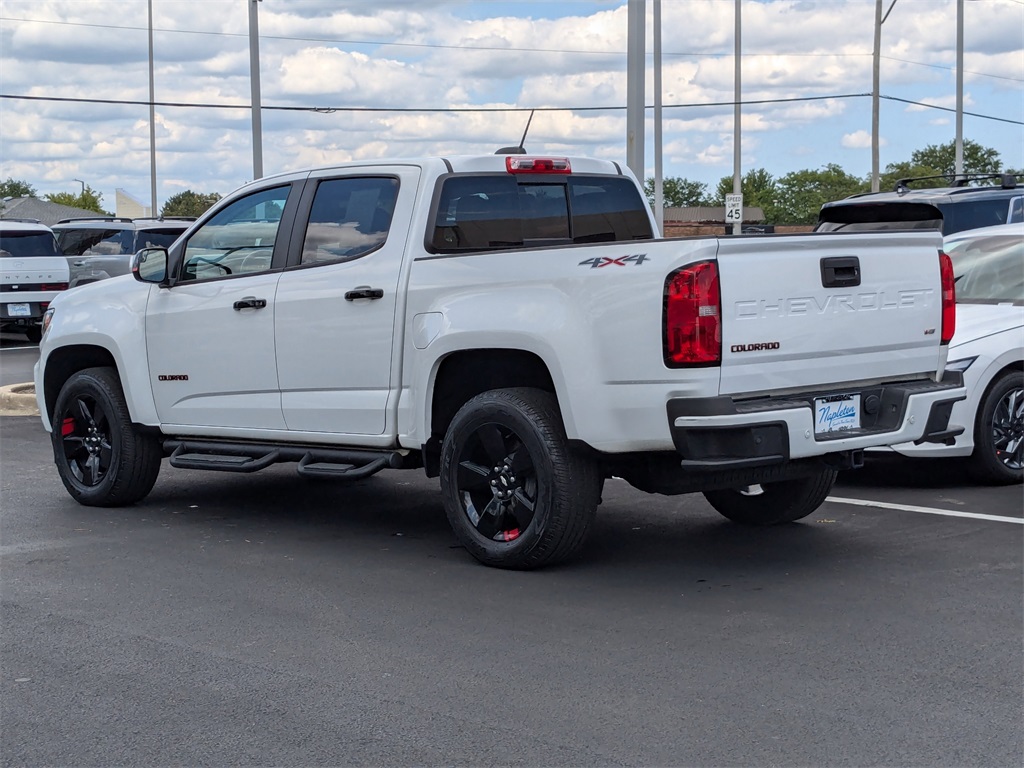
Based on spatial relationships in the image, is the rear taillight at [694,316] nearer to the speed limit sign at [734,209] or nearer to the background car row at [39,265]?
the background car row at [39,265]

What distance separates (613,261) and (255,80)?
1641cm

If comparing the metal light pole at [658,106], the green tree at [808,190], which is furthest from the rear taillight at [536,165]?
the green tree at [808,190]

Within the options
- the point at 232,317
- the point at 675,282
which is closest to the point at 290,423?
the point at 232,317

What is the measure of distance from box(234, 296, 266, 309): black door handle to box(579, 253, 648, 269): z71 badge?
223 cm

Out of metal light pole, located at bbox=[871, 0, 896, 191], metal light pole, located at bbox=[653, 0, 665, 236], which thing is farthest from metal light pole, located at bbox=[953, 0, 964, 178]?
metal light pole, located at bbox=[653, 0, 665, 236]

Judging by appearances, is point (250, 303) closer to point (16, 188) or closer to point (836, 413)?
point (836, 413)

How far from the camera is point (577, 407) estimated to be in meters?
6.25

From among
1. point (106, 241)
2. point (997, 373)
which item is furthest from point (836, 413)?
point (106, 241)

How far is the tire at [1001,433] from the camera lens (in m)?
8.78

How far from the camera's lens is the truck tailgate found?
5.98 meters

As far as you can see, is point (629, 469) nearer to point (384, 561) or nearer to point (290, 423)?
point (384, 561)

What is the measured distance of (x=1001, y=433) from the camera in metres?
8.91

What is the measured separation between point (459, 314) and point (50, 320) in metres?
3.65

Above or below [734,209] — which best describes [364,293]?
below
